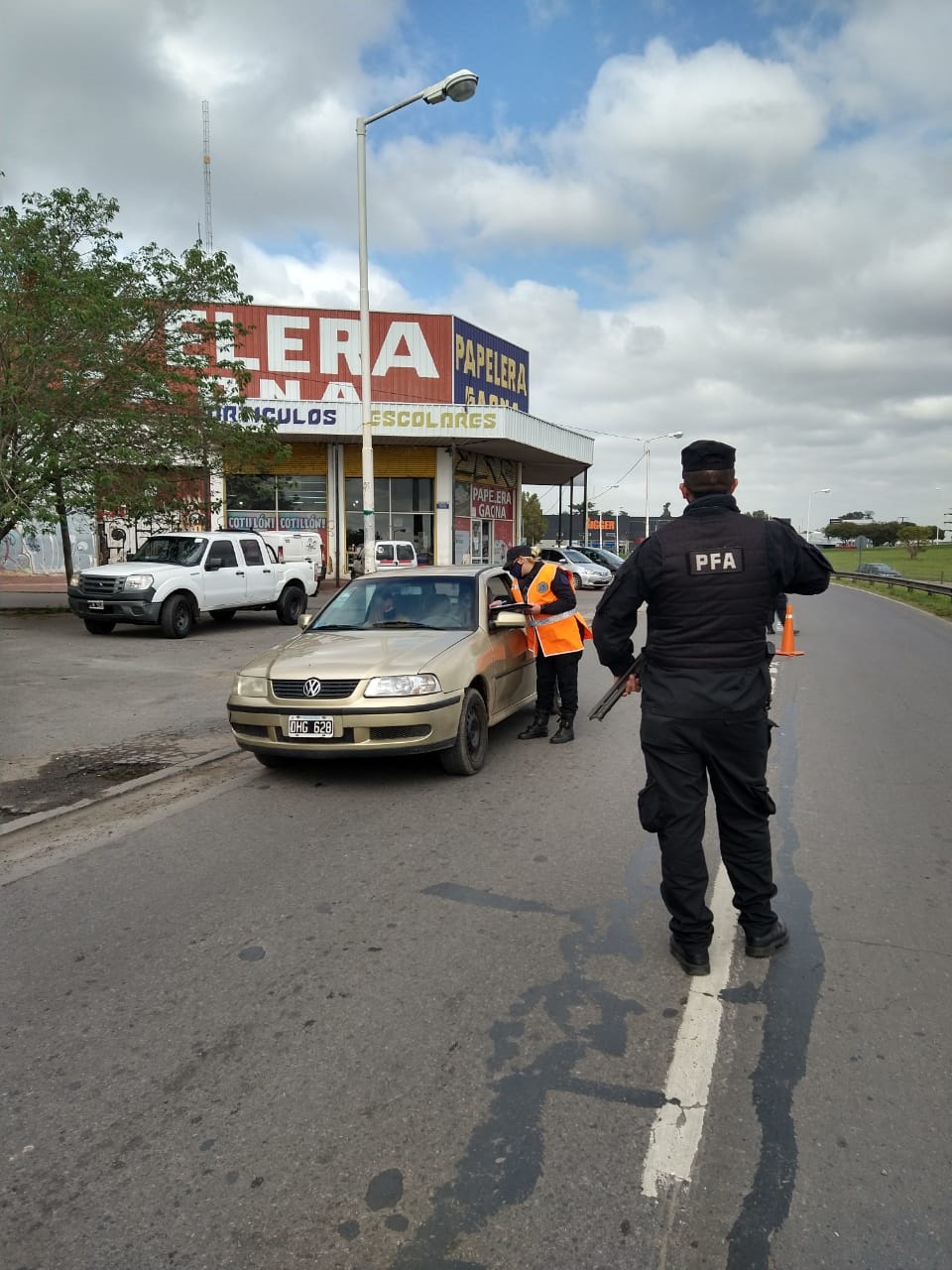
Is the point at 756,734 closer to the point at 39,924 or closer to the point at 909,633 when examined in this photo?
the point at 39,924

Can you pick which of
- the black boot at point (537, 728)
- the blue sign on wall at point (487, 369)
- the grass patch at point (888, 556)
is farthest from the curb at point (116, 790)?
the grass patch at point (888, 556)

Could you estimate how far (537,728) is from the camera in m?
7.96

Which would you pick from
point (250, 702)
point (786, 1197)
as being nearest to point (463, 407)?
point (250, 702)

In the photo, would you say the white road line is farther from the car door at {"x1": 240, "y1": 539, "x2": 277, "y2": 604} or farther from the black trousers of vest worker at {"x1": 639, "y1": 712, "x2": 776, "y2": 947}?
the car door at {"x1": 240, "y1": 539, "x2": 277, "y2": 604}

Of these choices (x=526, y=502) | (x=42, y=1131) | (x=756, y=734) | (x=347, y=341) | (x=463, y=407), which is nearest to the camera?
(x=42, y=1131)

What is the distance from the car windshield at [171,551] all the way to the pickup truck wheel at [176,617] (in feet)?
3.08

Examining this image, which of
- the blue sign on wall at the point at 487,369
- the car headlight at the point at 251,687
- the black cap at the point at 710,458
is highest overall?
the blue sign on wall at the point at 487,369

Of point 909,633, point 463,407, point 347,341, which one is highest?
point 347,341

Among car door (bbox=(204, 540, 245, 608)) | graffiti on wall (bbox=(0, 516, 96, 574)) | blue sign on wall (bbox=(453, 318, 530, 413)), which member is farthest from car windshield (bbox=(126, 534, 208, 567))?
blue sign on wall (bbox=(453, 318, 530, 413))

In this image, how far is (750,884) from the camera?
3.63 m

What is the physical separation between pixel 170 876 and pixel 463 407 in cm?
2631

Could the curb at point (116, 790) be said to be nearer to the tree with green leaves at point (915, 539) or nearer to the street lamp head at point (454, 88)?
the street lamp head at point (454, 88)

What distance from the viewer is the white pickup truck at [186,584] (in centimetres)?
1506

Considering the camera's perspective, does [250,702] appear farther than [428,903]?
Yes
